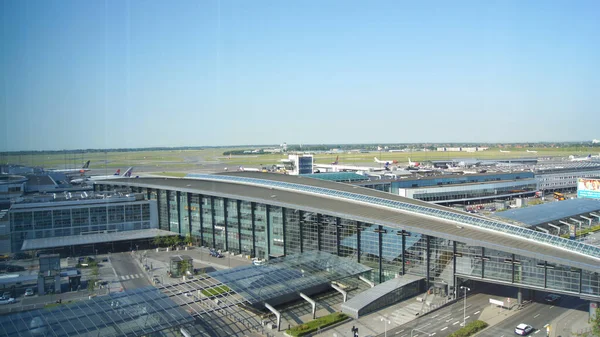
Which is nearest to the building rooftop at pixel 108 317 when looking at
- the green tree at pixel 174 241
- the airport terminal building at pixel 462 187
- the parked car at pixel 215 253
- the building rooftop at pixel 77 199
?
the parked car at pixel 215 253

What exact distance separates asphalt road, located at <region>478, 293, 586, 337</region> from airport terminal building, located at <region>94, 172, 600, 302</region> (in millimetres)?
1008

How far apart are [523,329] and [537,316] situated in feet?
5.82

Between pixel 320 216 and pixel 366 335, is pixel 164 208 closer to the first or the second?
pixel 320 216

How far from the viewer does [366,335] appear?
1364cm

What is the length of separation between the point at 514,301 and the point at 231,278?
1012cm

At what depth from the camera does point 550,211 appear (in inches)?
1136

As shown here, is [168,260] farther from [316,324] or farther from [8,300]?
[316,324]

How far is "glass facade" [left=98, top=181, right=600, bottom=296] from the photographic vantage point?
49.1 ft

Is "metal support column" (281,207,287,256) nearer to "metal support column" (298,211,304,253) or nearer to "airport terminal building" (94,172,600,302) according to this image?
"airport terminal building" (94,172,600,302)

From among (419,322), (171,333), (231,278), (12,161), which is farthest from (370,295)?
(12,161)

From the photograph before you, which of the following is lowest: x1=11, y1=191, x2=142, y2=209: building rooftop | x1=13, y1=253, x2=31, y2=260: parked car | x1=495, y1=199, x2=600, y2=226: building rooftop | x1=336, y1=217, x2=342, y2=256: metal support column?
x1=13, y1=253, x2=31, y2=260: parked car

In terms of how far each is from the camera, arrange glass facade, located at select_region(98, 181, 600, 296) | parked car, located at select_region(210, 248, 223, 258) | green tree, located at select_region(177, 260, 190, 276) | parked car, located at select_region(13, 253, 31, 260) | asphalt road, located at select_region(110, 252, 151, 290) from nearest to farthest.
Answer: glass facade, located at select_region(98, 181, 600, 296)
asphalt road, located at select_region(110, 252, 151, 290)
parked car, located at select_region(13, 253, 31, 260)
green tree, located at select_region(177, 260, 190, 276)
parked car, located at select_region(210, 248, 223, 258)

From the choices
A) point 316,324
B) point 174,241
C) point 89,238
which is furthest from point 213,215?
point 316,324

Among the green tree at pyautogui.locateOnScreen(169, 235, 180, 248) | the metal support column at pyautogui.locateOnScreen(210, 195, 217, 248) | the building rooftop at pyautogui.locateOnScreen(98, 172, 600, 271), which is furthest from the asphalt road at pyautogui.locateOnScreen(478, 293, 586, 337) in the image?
the green tree at pyautogui.locateOnScreen(169, 235, 180, 248)
